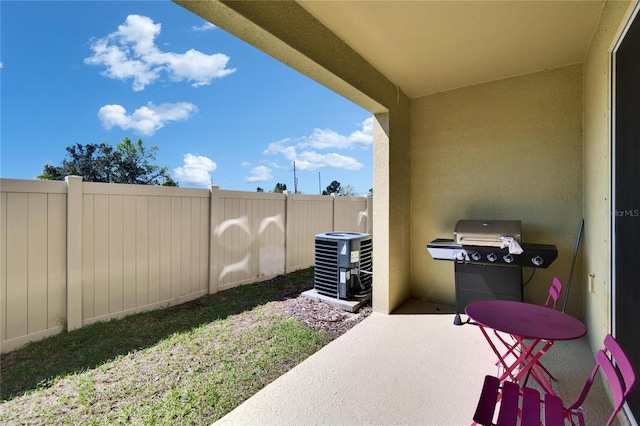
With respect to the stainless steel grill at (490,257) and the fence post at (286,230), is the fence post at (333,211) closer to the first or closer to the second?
the fence post at (286,230)

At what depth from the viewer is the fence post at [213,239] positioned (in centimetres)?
445

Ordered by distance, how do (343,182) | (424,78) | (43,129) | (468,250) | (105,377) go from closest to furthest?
1. (105,377)
2. (468,250)
3. (424,78)
4. (43,129)
5. (343,182)

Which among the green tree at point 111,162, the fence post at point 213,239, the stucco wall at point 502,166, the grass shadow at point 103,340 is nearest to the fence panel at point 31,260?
the grass shadow at point 103,340

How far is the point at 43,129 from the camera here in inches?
589

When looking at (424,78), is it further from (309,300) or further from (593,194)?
(309,300)

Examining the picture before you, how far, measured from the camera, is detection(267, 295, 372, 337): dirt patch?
340 centimetres

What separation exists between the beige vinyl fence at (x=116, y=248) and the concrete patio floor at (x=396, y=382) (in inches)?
94.7

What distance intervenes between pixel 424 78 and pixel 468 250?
2.15 m

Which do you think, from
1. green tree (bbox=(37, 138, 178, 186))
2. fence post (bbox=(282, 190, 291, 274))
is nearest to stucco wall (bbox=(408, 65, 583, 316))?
fence post (bbox=(282, 190, 291, 274))

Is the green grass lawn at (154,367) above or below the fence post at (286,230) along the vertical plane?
below

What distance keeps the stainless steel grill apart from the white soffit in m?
1.77

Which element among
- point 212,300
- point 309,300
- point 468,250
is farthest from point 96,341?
point 468,250

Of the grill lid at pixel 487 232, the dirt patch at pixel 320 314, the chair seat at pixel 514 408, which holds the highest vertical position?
the grill lid at pixel 487 232

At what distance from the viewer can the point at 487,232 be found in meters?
3.13
